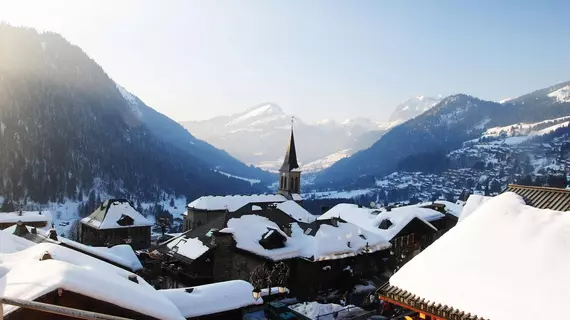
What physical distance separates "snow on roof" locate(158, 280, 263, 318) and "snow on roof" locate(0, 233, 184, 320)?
150 inches

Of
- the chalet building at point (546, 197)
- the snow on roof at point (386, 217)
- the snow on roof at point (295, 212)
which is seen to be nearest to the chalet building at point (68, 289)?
the chalet building at point (546, 197)

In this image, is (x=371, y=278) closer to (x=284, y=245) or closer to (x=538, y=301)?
(x=284, y=245)

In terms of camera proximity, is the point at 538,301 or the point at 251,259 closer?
the point at 538,301

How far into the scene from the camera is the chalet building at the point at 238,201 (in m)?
80.3

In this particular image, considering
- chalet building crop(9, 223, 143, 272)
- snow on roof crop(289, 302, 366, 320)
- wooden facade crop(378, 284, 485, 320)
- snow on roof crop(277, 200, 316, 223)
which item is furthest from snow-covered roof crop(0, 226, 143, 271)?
snow on roof crop(277, 200, 316, 223)

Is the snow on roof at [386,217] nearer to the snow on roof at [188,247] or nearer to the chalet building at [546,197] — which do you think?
the snow on roof at [188,247]

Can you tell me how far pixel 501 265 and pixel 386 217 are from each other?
44.2 meters

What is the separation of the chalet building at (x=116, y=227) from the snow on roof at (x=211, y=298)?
161 ft

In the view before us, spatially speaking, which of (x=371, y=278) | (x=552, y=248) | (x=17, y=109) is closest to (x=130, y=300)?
(x=552, y=248)

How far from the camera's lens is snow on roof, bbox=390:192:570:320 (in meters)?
8.47

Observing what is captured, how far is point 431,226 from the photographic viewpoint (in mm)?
53469

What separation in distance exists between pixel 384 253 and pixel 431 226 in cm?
1203

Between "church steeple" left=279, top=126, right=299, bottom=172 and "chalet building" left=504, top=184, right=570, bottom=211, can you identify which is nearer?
"chalet building" left=504, top=184, right=570, bottom=211

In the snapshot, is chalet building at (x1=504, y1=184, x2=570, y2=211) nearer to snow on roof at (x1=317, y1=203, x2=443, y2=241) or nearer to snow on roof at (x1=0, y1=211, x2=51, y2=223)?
snow on roof at (x1=317, y1=203, x2=443, y2=241)
